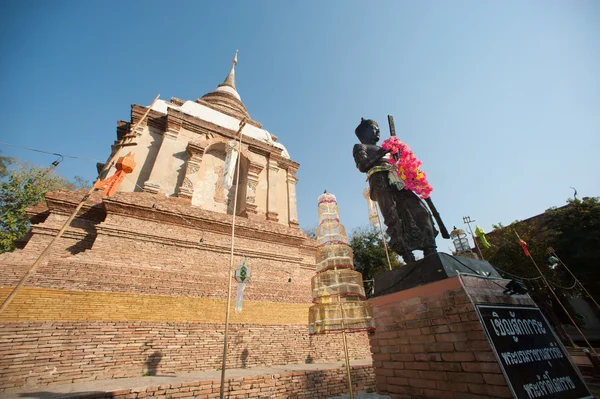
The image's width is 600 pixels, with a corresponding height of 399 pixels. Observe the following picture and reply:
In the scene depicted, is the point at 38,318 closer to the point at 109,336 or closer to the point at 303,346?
the point at 109,336

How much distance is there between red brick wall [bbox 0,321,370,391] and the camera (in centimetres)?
483

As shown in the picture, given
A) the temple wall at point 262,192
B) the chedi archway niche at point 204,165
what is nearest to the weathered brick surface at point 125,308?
the chedi archway niche at point 204,165

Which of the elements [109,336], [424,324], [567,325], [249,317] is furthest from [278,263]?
[567,325]

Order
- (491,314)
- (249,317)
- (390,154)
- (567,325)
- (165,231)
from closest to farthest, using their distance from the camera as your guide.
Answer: (491,314)
(390,154)
(249,317)
(165,231)
(567,325)

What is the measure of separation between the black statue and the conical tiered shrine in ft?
2.42

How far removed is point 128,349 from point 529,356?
690cm

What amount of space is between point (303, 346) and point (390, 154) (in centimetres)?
629

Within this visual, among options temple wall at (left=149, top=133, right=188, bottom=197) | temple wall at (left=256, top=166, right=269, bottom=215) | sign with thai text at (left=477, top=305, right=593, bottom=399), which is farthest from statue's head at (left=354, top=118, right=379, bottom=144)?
temple wall at (left=149, top=133, right=188, bottom=197)

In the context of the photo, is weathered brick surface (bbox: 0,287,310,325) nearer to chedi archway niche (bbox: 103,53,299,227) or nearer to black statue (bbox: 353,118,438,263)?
chedi archway niche (bbox: 103,53,299,227)

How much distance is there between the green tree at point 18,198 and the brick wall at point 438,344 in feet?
64.5

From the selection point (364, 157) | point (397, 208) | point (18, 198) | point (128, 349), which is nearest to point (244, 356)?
point (128, 349)

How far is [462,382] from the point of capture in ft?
7.73

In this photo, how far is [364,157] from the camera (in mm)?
4336

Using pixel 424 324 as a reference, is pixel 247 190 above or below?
above
